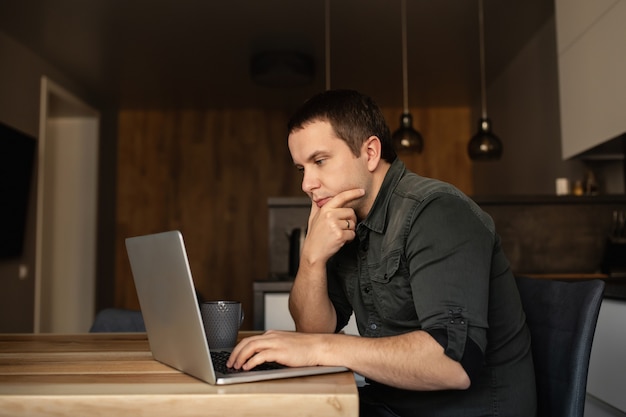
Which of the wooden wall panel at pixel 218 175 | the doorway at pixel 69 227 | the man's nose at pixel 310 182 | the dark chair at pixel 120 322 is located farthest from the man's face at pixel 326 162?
the wooden wall panel at pixel 218 175

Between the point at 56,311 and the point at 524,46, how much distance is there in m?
4.49

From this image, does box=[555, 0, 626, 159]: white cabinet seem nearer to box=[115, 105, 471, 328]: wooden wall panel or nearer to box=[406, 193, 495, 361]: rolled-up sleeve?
box=[406, 193, 495, 361]: rolled-up sleeve

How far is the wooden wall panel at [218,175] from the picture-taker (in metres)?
6.29

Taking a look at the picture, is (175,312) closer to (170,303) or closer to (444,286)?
(170,303)

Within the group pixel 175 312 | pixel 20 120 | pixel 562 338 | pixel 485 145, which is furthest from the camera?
pixel 20 120

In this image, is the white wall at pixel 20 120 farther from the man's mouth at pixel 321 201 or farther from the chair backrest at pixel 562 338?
the chair backrest at pixel 562 338

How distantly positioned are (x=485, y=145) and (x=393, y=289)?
2.56m

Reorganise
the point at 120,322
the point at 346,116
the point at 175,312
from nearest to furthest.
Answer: the point at 175,312 → the point at 346,116 → the point at 120,322

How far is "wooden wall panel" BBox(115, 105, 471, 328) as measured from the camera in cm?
629

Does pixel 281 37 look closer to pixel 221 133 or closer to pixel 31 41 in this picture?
pixel 31 41

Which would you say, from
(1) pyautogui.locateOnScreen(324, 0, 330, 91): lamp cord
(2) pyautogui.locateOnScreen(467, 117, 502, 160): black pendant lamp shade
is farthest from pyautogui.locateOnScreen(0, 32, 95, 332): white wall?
(2) pyautogui.locateOnScreen(467, 117, 502, 160): black pendant lamp shade

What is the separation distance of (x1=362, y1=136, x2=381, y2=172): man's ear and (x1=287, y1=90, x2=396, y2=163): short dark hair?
0.5 inches

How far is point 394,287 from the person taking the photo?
112cm

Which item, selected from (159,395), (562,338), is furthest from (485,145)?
(159,395)
